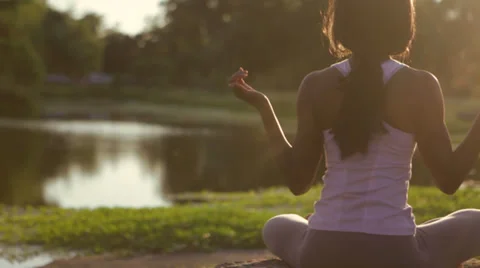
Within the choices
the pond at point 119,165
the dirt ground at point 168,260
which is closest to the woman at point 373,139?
the dirt ground at point 168,260

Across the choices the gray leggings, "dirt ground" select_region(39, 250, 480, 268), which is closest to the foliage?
"dirt ground" select_region(39, 250, 480, 268)

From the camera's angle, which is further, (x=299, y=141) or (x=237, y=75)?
(x=237, y=75)

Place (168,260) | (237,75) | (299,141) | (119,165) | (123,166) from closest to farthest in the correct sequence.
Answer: (299,141)
(237,75)
(168,260)
(123,166)
(119,165)

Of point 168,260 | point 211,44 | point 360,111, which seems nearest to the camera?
point 360,111

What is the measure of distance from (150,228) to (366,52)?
4882mm

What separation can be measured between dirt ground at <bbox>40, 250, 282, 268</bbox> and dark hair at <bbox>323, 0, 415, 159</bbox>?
3.59 m

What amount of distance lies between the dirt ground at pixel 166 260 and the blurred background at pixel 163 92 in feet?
10.0

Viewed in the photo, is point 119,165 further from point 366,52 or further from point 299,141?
point 366,52

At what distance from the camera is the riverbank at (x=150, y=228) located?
21.4 ft

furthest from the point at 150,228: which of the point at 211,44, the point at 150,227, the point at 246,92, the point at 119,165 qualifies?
the point at 211,44

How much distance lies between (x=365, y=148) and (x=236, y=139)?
2330 centimetres

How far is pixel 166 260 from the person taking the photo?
6043 mm

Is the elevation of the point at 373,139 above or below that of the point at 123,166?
above

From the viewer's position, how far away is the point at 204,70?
184 ft
